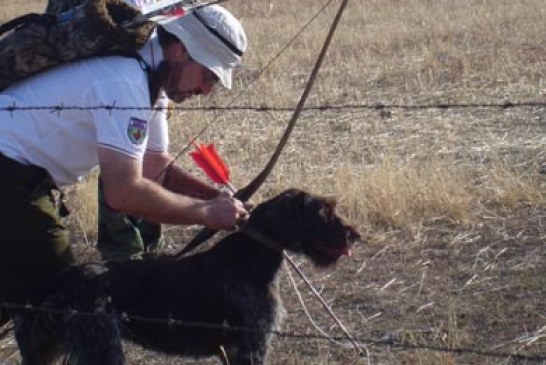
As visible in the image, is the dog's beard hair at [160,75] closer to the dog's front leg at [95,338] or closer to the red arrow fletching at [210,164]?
the red arrow fletching at [210,164]

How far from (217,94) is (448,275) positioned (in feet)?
25.2

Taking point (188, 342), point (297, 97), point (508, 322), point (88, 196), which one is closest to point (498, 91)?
point (297, 97)

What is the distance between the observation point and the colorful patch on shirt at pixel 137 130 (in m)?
4.10

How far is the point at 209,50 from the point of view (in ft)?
14.4

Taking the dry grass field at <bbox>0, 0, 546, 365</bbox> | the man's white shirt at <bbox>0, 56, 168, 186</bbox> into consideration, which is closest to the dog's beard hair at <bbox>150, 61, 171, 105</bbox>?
the man's white shirt at <bbox>0, 56, 168, 186</bbox>

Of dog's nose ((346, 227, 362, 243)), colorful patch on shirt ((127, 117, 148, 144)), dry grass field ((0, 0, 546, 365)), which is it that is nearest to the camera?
colorful patch on shirt ((127, 117, 148, 144))

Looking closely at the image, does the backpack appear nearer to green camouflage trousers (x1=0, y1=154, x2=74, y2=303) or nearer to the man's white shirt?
the man's white shirt

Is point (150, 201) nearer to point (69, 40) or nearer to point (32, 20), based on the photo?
point (69, 40)

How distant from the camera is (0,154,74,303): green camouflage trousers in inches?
173

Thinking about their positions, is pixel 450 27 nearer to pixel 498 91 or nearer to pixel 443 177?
pixel 498 91

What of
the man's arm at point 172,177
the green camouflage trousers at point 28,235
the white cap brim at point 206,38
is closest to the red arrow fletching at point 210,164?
the man's arm at point 172,177

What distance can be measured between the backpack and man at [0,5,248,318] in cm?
5

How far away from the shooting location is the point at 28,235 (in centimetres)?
446

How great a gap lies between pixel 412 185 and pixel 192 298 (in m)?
3.53
